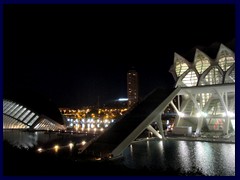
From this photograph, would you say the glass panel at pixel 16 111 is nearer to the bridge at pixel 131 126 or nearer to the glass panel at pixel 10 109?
the glass panel at pixel 10 109

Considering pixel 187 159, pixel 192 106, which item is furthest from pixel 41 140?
pixel 192 106

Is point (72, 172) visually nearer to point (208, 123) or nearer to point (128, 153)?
point (128, 153)

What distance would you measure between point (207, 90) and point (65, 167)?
24.0 m

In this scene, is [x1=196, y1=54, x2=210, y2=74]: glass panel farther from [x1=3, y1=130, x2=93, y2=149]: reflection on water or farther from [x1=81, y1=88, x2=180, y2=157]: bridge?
[x1=3, y1=130, x2=93, y2=149]: reflection on water

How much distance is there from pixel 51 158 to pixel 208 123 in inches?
1003

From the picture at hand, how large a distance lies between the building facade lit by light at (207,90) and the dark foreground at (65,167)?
64.9ft

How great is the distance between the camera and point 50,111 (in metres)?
58.7

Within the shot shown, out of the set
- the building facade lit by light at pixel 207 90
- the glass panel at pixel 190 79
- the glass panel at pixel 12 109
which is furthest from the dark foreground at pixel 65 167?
the glass panel at pixel 12 109

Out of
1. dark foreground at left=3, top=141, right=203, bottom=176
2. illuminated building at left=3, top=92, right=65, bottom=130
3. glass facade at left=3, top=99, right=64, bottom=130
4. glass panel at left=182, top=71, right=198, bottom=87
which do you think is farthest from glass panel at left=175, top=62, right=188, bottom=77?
dark foreground at left=3, top=141, right=203, bottom=176

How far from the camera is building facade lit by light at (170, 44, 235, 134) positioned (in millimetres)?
37156

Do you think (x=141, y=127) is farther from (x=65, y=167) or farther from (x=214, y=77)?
(x=214, y=77)

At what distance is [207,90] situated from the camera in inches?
1446

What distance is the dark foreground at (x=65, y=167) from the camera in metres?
16.7

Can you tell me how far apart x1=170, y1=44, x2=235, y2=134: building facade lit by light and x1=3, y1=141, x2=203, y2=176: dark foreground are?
64.9ft
